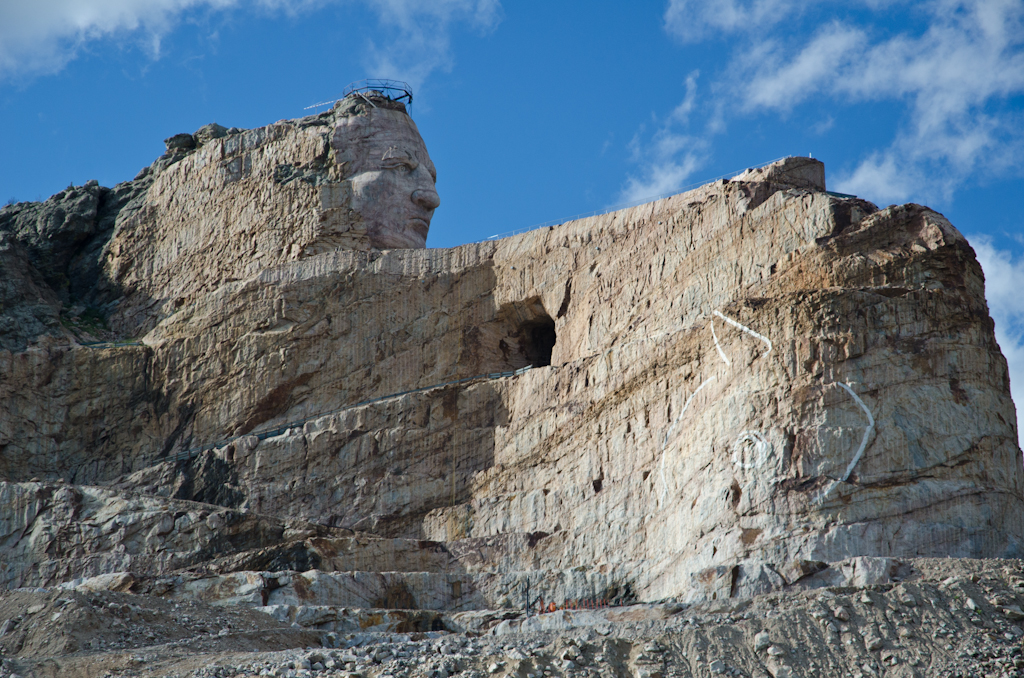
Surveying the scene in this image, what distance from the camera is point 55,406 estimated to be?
121 ft

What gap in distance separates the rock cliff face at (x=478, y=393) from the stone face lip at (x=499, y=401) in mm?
69

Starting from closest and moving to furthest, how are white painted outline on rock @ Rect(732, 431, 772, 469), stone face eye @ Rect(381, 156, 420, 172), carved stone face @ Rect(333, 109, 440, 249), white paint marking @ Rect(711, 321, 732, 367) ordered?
white painted outline on rock @ Rect(732, 431, 772, 469) < white paint marking @ Rect(711, 321, 732, 367) < carved stone face @ Rect(333, 109, 440, 249) < stone face eye @ Rect(381, 156, 420, 172)

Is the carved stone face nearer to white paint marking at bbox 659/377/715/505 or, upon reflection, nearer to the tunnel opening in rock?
the tunnel opening in rock

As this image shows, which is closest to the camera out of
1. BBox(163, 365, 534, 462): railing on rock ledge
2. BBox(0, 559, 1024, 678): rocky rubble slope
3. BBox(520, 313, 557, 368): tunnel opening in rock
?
BBox(0, 559, 1024, 678): rocky rubble slope

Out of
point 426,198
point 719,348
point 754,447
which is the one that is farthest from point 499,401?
point 754,447

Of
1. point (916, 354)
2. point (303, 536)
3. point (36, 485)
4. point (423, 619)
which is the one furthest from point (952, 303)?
point (36, 485)

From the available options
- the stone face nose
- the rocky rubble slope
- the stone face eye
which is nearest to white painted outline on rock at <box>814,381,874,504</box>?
the rocky rubble slope

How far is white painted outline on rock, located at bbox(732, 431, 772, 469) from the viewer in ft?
88.0

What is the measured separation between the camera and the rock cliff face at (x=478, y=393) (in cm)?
2670

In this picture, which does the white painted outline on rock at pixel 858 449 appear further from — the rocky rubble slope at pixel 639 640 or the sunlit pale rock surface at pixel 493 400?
the rocky rubble slope at pixel 639 640

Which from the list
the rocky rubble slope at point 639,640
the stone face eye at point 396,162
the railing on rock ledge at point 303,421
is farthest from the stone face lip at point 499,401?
the rocky rubble slope at point 639,640

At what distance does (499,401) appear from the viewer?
33500 mm

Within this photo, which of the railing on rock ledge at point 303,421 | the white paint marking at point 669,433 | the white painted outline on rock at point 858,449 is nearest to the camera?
the white painted outline on rock at point 858,449

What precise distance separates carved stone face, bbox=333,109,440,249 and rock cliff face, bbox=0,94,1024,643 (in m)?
0.08
